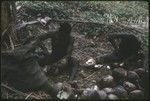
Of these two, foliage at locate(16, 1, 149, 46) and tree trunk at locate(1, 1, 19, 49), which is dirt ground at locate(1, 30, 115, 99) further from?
tree trunk at locate(1, 1, 19, 49)

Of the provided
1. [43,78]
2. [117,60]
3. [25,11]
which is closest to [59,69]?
[43,78]

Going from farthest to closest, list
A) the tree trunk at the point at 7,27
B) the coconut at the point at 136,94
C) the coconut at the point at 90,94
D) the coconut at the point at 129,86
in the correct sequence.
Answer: the tree trunk at the point at 7,27
the coconut at the point at 129,86
the coconut at the point at 136,94
the coconut at the point at 90,94

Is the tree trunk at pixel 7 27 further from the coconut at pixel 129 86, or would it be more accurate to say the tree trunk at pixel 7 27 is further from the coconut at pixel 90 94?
the coconut at pixel 129 86

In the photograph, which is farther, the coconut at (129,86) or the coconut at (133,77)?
the coconut at (133,77)

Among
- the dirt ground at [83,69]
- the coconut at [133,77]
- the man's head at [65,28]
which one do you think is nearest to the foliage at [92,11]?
Answer: the dirt ground at [83,69]

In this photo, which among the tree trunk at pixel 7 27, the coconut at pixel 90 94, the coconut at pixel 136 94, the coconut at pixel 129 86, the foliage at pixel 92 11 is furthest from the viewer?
the foliage at pixel 92 11

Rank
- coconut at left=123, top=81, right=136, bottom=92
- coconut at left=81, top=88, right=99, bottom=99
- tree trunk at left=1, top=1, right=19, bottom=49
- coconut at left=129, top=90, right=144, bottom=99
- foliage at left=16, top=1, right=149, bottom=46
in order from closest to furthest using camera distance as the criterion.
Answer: coconut at left=81, top=88, right=99, bottom=99
coconut at left=129, top=90, right=144, bottom=99
coconut at left=123, top=81, right=136, bottom=92
tree trunk at left=1, top=1, right=19, bottom=49
foliage at left=16, top=1, right=149, bottom=46

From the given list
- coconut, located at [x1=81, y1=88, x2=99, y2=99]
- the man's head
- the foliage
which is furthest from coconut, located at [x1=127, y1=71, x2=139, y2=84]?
the foliage

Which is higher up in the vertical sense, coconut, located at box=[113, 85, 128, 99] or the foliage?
the foliage

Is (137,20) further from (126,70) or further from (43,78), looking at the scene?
(43,78)

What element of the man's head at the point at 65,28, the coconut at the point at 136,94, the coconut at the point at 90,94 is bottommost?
the coconut at the point at 136,94

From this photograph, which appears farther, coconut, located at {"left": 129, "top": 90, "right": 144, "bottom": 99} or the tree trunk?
the tree trunk

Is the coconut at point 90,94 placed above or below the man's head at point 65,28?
below

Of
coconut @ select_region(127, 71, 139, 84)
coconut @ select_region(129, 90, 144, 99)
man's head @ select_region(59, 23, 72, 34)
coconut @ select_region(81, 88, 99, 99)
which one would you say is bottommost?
coconut @ select_region(129, 90, 144, 99)
